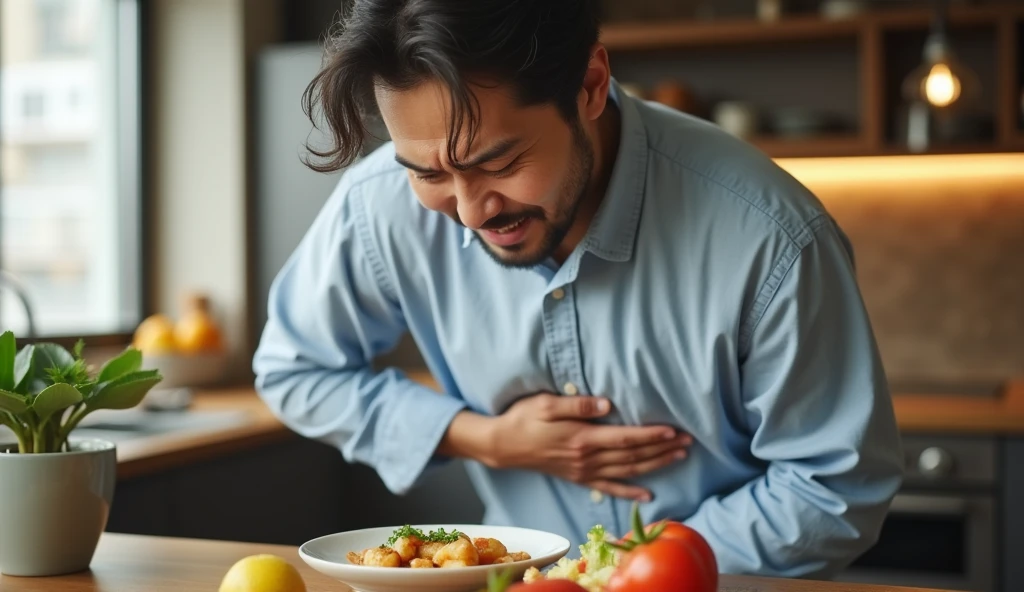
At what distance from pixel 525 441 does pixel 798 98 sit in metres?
2.20

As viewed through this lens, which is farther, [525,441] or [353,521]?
[353,521]

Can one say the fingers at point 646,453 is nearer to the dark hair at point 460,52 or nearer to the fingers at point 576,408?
the fingers at point 576,408

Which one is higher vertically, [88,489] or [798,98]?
[798,98]

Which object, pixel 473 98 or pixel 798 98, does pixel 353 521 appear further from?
pixel 473 98

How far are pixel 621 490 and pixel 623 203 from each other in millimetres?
352

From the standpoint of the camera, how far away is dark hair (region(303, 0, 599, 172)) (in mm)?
1076

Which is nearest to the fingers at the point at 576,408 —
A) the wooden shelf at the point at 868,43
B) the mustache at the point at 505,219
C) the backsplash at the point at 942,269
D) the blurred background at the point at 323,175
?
the mustache at the point at 505,219

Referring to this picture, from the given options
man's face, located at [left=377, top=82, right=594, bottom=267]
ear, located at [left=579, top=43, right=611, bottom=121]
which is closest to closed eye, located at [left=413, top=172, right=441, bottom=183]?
man's face, located at [left=377, top=82, right=594, bottom=267]

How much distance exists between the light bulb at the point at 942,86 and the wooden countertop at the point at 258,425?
2.29 ft

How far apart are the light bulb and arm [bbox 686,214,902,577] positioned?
4.64 feet

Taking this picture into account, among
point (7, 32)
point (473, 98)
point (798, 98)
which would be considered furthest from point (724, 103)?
point (473, 98)

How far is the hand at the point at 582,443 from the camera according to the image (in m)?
1.37

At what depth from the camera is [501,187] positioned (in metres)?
1.15

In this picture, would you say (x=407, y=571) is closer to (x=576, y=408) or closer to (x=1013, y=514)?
(x=576, y=408)
